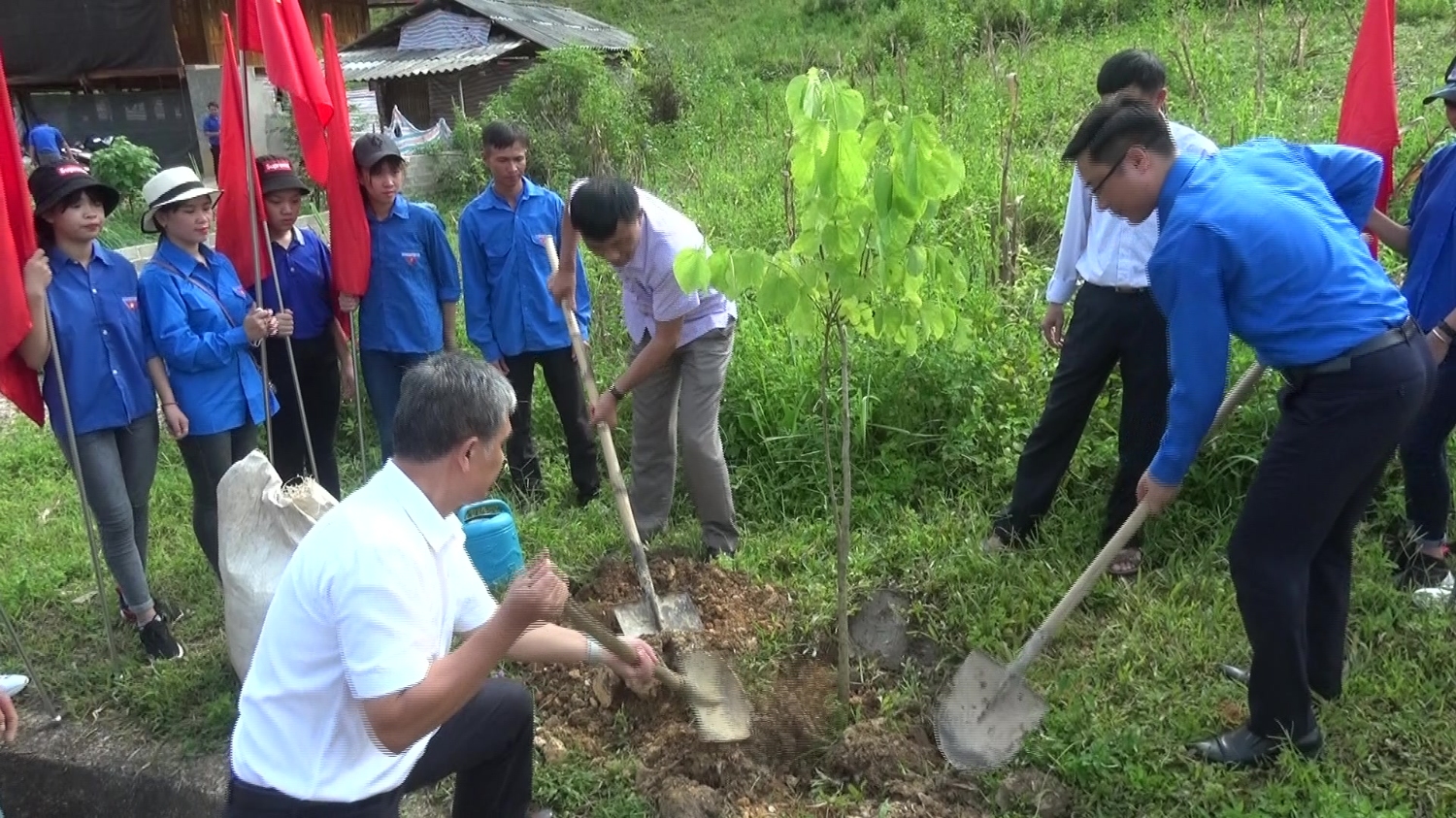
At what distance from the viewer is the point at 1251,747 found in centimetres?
270

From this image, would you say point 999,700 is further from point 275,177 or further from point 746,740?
point 275,177

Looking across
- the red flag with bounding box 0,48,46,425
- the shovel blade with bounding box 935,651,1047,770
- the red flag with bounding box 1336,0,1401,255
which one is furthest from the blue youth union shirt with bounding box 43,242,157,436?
the red flag with bounding box 1336,0,1401,255

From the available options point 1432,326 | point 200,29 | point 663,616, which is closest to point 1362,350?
point 1432,326

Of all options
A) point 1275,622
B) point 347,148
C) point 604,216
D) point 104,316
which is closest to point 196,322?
point 104,316

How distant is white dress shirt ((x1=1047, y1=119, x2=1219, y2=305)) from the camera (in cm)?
→ 329

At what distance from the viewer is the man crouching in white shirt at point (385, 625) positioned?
5.85ft

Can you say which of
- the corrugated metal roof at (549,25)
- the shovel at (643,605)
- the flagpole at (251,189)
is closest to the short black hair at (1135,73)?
the shovel at (643,605)

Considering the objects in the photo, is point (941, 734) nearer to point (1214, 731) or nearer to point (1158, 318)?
point (1214, 731)

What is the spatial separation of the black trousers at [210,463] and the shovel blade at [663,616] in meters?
1.60

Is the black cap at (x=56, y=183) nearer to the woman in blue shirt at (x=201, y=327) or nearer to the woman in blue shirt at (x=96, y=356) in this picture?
the woman in blue shirt at (x=96, y=356)

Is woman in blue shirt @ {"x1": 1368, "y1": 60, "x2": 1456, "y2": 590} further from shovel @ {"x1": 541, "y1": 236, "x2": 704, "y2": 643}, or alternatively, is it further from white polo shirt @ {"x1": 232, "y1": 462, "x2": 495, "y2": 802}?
white polo shirt @ {"x1": 232, "y1": 462, "x2": 495, "y2": 802}

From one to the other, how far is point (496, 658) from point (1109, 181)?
183 cm

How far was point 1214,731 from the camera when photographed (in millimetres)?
2844

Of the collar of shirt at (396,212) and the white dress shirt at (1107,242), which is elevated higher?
the white dress shirt at (1107,242)
